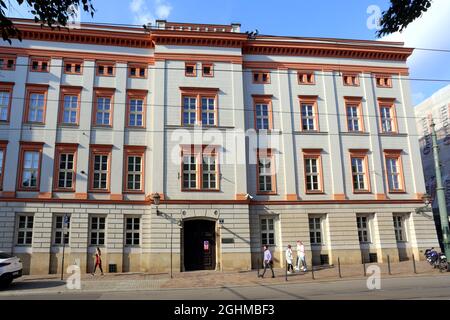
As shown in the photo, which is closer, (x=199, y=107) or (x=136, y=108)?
(x=199, y=107)

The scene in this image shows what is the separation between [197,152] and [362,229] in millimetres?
13439

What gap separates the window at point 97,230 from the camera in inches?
1037

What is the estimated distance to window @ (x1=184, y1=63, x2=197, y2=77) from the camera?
1137 inches

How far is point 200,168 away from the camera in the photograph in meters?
27.4

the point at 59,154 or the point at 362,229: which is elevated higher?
the point at 59,154

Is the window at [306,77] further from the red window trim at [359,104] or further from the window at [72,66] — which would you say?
the window at [72,66]

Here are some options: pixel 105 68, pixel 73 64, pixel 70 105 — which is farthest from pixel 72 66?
pixel 70 105

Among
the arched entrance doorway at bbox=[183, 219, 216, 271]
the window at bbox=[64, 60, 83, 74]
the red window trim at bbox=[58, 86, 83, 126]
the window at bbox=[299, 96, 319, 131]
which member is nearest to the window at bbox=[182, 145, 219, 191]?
the arched entrance doorway at bbox=[183, 219, 216, 271]

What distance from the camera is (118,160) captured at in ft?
90.0

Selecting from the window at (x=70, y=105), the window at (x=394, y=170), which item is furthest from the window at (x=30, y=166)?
the window at (x=394, y=170)

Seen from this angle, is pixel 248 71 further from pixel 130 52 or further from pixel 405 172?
pixel 405 172

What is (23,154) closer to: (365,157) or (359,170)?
(359,170)

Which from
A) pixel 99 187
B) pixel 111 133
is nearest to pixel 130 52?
pixel 111 133

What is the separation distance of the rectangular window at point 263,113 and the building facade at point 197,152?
9 centimetres
